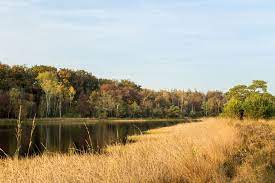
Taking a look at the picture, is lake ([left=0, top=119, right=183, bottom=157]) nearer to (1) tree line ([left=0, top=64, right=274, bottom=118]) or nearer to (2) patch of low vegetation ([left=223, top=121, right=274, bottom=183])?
(2) patch of low vegetation ([left=223, top=121, right=274, bottom=183])

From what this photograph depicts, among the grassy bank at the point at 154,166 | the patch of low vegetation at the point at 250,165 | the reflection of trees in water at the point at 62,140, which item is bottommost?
the reflection of trees in water at the point at 62,140

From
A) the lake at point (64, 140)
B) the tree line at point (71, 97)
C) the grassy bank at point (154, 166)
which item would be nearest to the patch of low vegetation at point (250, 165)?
the grassy bank at point (154, 166)

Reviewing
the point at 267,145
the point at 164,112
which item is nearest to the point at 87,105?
the point at 164,112

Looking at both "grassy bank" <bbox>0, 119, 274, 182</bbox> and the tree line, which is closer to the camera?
"grassy bank" <bbox>0, 119, 274, 182</bbox>

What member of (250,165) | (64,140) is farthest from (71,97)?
(250,165)

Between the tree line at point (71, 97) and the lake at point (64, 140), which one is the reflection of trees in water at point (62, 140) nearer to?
the lake at point (64, 140)

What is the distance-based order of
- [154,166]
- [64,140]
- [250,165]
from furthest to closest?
[64,140], [250,165], [154,166]

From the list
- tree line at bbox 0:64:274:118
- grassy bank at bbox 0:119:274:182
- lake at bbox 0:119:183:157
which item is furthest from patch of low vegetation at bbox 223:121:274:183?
tree line at bbox 0:64:274:118

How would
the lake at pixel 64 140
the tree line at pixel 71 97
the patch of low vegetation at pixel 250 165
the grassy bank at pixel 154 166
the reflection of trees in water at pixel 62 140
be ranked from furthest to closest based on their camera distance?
the tree line at pixel 71 97
the reflection of trees in water at pixel 62 140
the lake at pixel 64 140
the patch of low vegetation at pixel 250 165
the grassy bank at pixel 154 166

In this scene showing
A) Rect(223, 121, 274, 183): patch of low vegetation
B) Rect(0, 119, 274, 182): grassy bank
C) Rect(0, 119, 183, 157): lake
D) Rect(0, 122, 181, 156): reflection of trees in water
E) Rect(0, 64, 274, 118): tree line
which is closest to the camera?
Rect(0, 119, 274, 182): grassy bank

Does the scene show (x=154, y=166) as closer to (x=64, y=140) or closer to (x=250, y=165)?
(x=250, y=165)

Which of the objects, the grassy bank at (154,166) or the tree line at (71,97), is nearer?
the grassy bank at (154,166)

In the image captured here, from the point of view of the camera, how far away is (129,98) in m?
125

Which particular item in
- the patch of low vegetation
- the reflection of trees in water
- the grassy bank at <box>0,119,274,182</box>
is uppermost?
the grassy bank at <box>0,119,274,182</box>
